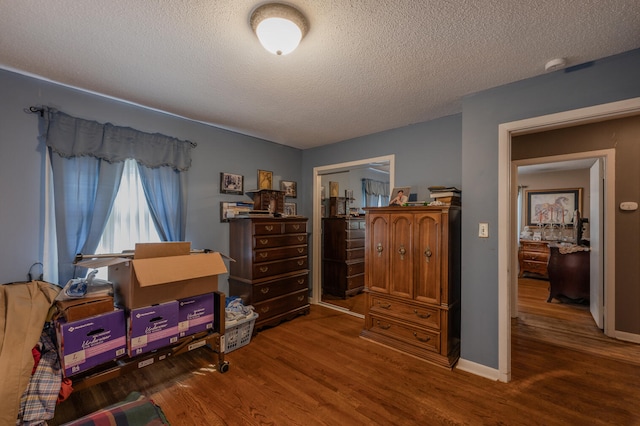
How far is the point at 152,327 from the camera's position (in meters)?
1.91

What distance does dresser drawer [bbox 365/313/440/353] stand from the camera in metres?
2.46

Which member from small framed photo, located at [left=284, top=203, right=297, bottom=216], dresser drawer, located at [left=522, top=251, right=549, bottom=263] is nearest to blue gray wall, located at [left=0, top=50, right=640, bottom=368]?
small framed photo, located at [left=284, top=203, right=297, bottom=216]

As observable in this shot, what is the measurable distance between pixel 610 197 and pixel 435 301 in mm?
2532

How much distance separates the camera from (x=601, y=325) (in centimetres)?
312

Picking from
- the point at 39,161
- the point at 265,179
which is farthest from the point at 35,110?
the point at 265,179

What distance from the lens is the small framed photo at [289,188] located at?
4046 millimetres

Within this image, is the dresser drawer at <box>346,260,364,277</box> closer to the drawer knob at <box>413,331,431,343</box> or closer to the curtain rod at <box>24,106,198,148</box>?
the drawer knob at <box>413,331,431,343</box>

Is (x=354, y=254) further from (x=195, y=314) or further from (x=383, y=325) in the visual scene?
(x=195, y=314)

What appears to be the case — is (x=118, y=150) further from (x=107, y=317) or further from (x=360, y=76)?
(x=360, y=76)

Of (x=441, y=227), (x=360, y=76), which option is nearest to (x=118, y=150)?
(x=360, y=76)

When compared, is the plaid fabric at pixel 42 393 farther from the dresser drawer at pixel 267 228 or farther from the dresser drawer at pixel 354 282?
the dresser drawer at pixel 354 282

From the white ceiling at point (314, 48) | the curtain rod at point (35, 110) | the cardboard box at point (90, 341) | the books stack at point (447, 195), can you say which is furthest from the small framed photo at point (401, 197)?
the curtain rod at point (35, 110)

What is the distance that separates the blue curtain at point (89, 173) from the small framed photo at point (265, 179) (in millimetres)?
1200

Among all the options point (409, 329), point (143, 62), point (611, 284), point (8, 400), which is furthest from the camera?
point (611, 284)
